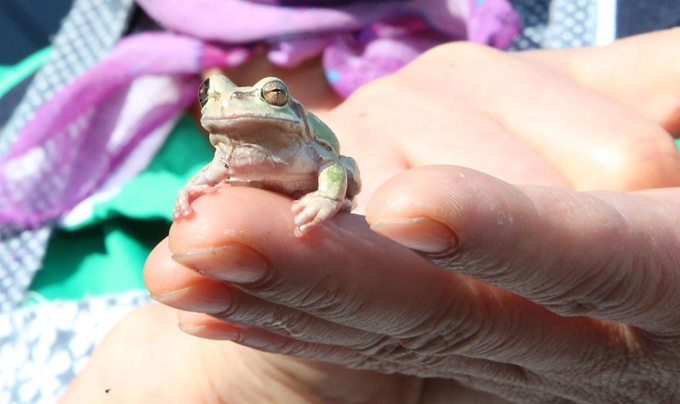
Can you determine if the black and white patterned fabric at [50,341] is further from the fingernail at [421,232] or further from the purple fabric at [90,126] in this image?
the fingernail at [421,232]

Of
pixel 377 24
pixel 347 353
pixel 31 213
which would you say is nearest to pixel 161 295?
pixel 347 353

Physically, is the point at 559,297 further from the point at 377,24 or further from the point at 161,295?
the point at 377,24

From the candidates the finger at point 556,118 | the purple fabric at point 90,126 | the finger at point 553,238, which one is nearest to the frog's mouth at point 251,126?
the finger at point 553,238

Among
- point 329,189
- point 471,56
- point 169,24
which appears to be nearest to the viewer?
point 329,189

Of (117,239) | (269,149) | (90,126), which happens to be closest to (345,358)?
(269,149)

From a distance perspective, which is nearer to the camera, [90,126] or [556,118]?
[556,118]

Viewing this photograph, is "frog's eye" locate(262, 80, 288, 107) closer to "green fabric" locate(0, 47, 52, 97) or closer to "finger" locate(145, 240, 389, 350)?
"finger" locate(145, 240, 389, 350)

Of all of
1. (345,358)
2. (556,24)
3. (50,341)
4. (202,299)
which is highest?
(202,299)

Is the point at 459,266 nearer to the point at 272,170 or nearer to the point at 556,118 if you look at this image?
the point at 272,170
